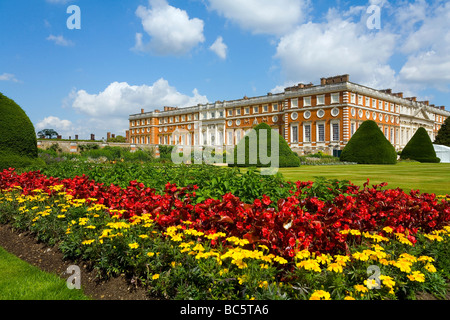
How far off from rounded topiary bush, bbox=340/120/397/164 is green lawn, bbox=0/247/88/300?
1017 inches

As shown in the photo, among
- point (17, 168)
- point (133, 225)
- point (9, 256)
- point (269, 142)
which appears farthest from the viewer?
point (269, 142)

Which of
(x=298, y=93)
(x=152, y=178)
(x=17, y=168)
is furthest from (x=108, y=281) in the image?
(x=298, y=93)

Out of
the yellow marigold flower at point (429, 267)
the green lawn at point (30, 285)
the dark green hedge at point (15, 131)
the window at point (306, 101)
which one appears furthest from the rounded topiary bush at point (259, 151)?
the window at point (306, 101)

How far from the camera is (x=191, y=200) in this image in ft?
15.0

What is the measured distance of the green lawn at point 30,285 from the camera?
2.92 m

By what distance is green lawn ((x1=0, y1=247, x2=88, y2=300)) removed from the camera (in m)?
2.92

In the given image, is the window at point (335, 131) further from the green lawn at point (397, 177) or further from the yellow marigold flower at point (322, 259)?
the yellow marigold flower at point (322, 259)

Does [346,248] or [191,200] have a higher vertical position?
[191,200]

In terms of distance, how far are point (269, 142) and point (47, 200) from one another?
1609cm

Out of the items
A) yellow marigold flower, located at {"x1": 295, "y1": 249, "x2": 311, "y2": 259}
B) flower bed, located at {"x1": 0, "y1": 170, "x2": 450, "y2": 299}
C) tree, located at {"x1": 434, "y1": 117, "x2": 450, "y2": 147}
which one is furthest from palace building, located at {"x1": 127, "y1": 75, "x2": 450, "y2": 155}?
yellow marigold flower, located at {"x1": 295, "y1": 249, "x2": 311, "y2": 259}

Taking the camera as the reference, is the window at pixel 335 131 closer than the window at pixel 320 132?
Yes

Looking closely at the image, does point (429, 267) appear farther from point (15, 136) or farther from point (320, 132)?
point (320, 132)

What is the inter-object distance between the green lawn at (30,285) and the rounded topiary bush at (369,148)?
25823 mm
